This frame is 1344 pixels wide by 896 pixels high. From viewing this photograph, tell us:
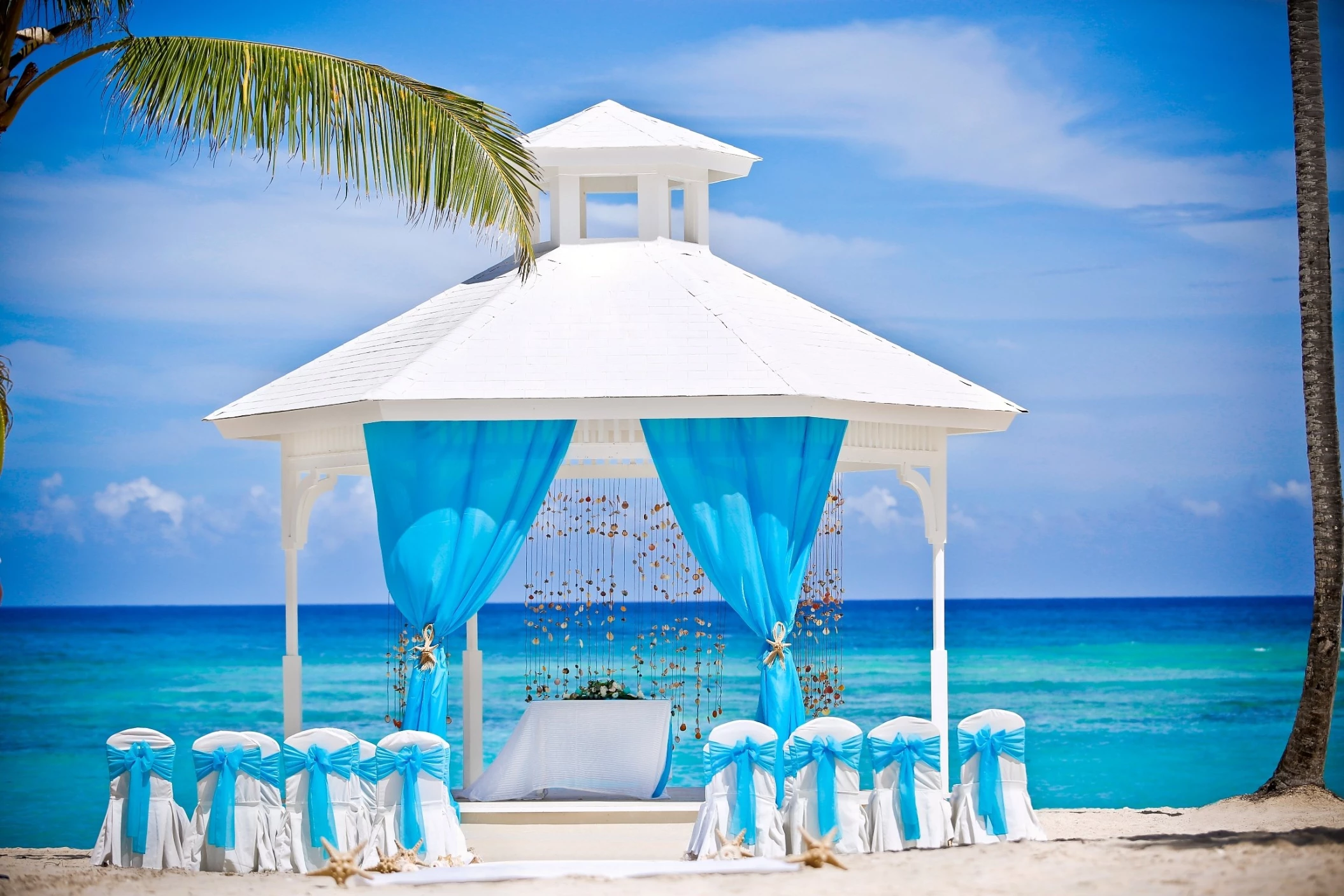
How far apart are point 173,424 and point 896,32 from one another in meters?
18.4

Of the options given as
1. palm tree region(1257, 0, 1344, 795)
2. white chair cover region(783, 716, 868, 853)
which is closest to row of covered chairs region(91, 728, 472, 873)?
white chair cover region(783, 716, 868, 853)

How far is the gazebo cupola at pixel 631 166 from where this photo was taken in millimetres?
11852

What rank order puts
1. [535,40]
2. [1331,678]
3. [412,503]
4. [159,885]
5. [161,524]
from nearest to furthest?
[159,885] < [412,503] < [1331,678] < [535,40] < [161,524]

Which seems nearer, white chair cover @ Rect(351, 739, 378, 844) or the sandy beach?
the sandy beach

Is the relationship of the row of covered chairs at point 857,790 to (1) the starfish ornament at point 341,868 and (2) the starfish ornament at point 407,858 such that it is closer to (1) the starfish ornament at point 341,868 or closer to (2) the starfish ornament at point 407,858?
(2) the starfish ornament at point 407,858

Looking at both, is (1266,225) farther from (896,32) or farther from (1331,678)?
(1331,678)

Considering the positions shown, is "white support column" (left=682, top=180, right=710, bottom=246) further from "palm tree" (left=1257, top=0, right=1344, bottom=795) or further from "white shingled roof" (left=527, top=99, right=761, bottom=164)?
"palm tree" (left=1257, top=0, right=1344, bottom=795)

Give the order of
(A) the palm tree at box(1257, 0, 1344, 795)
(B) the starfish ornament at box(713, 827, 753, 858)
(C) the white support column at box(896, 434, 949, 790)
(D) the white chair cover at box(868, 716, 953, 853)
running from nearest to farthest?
(B) the starfish ornament at box(713, 827, 753, 858)
(D) the white chair cover at box(868, 716, 953, 853)
(C) the white support column at box(896, 434, 949, 790)
(A) the palm tree at box(1257, 0, 1344, 795)

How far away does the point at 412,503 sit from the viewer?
398 inches

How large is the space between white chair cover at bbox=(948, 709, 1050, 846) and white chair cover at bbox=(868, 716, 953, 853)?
0.11 m

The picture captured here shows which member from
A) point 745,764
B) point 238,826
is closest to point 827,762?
point 745,764

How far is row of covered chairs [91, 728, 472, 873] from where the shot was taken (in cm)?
900

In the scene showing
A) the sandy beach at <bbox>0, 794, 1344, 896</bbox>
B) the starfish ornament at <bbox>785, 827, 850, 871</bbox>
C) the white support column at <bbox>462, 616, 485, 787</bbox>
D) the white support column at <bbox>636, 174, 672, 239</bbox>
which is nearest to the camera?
the sandy beach at <bbox>0, 794, 1344, 896</bbox>

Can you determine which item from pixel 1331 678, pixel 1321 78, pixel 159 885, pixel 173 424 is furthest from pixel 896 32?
pixel 159 885
